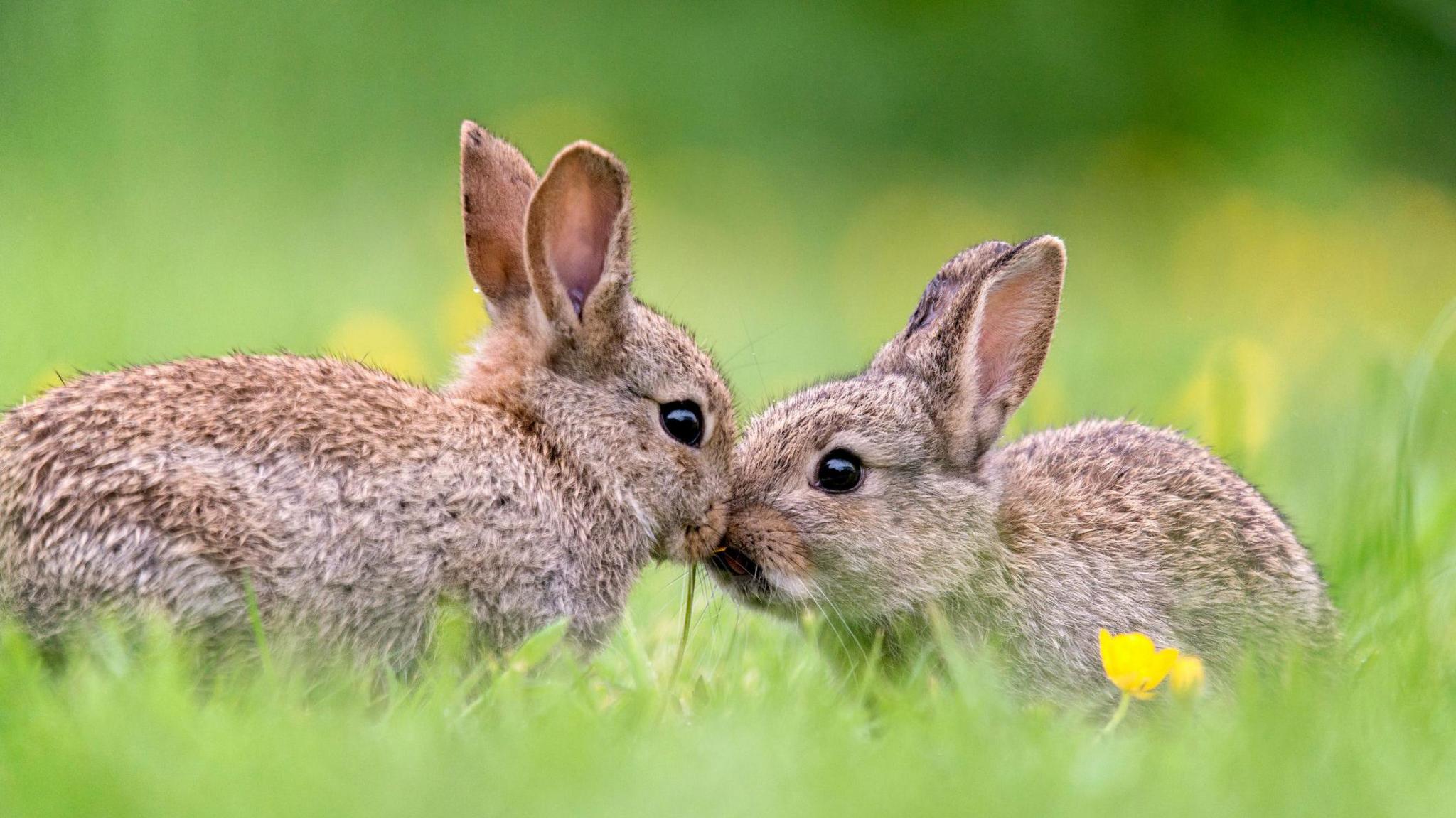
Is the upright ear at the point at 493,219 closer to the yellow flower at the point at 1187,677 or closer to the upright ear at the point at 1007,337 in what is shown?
the upright ear at the point at 1007,337

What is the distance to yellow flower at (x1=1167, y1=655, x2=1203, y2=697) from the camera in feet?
12.9

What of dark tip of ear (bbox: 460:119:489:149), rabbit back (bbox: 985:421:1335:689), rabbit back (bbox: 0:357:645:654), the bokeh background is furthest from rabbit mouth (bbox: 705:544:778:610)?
the bokeh background

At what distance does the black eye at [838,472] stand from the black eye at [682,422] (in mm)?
398

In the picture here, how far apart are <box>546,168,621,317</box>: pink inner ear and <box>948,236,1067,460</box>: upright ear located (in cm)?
117

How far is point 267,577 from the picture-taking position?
3.91 metres

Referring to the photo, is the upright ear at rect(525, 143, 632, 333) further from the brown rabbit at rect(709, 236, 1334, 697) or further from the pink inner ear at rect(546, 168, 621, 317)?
the brown rabbit at rect(709, 236, 1334, 697)

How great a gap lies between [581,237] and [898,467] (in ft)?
3.93

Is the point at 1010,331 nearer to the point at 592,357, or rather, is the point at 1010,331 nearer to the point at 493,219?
the point at 592,357

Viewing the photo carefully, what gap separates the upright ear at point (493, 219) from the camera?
508cm

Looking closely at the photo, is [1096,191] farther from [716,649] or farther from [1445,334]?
[716,649]

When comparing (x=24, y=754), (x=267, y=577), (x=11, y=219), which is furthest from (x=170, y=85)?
(x=24, y=754)

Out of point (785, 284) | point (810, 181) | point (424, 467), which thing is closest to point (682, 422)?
point (424, 467)

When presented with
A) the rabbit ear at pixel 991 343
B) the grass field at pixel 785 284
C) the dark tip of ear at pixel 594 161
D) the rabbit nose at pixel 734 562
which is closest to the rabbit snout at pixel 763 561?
the rabbit nose at pixel 734 562

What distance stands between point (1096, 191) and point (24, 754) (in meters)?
12.8
